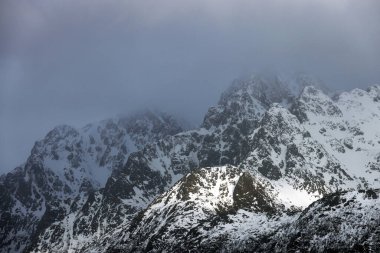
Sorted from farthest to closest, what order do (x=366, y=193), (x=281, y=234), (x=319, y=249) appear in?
(x=281, y=234) → (x=366, y=193) → (x=319, y=249)

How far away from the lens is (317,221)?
184 metres

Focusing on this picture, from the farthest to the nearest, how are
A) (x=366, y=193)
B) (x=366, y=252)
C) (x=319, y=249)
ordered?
(x=366, y=193) → (x=319, y=249) → (x=366, y=252)

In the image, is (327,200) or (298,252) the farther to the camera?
(327,200)

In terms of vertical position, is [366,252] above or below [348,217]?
below

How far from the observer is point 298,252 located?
178250 millimetres

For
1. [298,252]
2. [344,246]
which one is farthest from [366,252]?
[298,252]

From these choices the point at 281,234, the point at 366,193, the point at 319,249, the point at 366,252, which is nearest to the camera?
the point at 366,252

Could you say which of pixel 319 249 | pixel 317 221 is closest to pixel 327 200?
pixel 317 221

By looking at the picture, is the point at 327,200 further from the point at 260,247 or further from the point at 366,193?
the point at 260,247

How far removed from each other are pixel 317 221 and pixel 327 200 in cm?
895

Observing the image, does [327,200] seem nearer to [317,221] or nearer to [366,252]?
[317,221]

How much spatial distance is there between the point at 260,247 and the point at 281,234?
288 inches

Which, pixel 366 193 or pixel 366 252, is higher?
pixel 366 193

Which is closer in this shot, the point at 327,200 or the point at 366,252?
the point at 366,252
